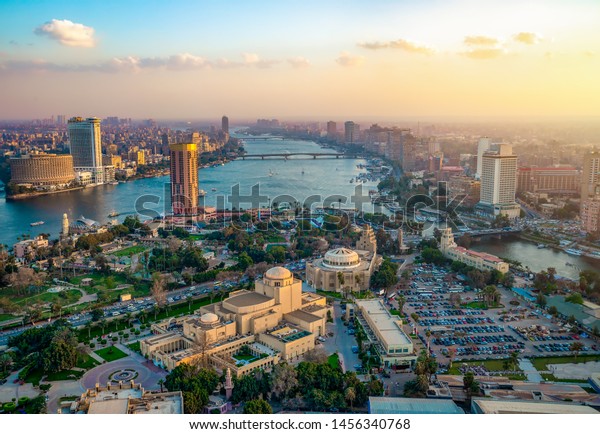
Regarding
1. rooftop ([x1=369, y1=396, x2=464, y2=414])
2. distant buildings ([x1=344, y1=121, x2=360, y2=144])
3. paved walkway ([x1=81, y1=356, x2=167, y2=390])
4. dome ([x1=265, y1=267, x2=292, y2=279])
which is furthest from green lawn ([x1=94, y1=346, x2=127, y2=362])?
distant buildings ([x1=344, y1=121, x2=360, y2=144])

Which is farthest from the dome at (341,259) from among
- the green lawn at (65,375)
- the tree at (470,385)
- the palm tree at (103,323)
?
the green lawn at (65,375)

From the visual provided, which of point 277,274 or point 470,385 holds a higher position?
point 277,274

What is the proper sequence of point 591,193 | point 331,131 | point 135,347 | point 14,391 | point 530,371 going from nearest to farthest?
1. point 14,391
2. point 530,371
3. point 135,347
4. point 591,193
5. point 331,131

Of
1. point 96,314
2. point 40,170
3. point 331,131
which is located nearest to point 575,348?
point 96,314

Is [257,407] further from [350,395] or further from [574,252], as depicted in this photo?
[574,252]

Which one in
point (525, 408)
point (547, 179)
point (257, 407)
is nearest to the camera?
point (525, 408)

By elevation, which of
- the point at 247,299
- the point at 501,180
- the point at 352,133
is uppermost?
the point at 352,133
